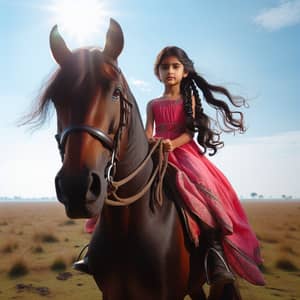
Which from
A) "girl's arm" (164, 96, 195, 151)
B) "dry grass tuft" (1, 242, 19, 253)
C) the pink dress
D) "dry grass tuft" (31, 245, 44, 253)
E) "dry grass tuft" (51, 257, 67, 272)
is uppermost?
"girl's arm" (164, 96, 195, 151)

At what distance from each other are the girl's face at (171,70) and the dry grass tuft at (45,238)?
16005 mm

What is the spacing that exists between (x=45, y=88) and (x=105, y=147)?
711 millimetres

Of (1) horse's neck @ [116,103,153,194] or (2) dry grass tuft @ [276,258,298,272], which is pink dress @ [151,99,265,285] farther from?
(2) dry grass tuft @ [276,258,298,272]

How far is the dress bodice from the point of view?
11.8 feet

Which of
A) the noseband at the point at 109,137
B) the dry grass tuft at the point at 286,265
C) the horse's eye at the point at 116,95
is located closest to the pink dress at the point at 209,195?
the noseband at the point at 109,137

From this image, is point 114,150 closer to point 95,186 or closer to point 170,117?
point 95,186

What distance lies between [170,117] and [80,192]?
1919 millimetres

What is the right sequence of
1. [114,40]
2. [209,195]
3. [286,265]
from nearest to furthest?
[114,40] → [209,195] → [286,265]

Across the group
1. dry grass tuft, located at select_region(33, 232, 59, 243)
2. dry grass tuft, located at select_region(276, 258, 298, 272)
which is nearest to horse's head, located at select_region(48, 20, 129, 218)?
dry grass tuft, located at select_region(276, 258, 298, 272)

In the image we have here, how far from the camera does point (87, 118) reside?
6.75 ft

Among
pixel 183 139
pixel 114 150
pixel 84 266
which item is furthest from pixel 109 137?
pixel 84 266

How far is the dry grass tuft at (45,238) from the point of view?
1767 cm

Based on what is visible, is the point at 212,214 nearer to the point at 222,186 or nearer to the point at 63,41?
the point at 222,186

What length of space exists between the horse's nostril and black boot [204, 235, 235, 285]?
163 cm
